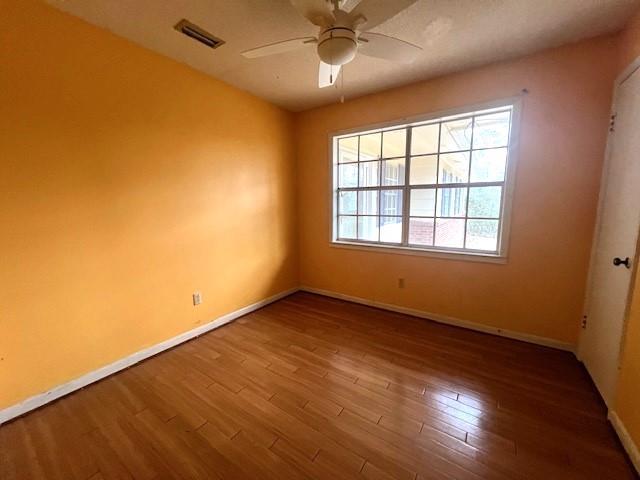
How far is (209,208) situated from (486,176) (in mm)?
2718

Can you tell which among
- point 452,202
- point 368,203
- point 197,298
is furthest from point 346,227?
point 197,298

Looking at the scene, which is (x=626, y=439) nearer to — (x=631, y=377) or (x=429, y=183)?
(x=631, y=377)

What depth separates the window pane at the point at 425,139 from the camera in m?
2.73

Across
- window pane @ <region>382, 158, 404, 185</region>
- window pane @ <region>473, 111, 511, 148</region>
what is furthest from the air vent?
window pane @ <region>473, 111, 511, 148</region>

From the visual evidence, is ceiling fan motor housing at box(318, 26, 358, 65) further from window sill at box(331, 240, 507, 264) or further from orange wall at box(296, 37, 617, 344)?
window sill at box(331, 240, 507, 264)

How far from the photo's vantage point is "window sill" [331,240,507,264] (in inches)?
97.3

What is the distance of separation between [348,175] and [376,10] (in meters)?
2.21

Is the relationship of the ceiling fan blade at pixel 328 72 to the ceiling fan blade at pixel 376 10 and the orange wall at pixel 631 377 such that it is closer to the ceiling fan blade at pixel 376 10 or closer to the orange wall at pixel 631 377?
the ceiling fan blade at pixel 376 10

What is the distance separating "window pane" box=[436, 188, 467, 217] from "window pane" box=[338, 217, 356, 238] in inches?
41.8

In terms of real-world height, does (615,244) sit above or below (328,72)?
below

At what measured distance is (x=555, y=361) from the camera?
82.4 inches

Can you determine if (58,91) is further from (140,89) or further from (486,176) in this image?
(486,176)

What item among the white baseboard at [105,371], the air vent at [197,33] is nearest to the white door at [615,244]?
the air vent at [197,33]

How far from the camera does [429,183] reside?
2.80m
